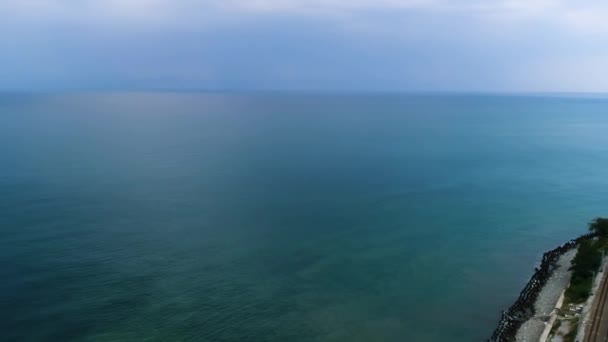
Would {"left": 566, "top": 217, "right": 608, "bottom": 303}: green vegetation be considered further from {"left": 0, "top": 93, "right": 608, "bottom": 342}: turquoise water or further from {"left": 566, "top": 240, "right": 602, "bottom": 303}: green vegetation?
{"left": 0, "top": 93, "right": 608, "bottom": 342}: turquoise water

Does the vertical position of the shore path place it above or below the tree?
below

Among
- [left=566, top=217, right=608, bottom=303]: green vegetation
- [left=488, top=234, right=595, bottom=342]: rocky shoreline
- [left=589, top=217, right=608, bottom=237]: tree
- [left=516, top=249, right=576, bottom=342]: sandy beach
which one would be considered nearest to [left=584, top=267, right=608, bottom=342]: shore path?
[left=566, top=217, right=608, bottom=303]: green vegetation

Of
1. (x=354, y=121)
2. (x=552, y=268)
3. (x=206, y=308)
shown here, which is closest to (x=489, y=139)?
(x=354, y=121)

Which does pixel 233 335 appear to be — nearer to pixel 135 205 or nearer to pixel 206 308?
pixel 206 308

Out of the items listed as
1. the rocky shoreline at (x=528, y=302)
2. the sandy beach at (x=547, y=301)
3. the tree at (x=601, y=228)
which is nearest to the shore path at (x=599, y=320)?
the sandy beach at (x=547, y=301)

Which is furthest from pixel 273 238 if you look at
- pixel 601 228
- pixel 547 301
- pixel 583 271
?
pixel 601 228

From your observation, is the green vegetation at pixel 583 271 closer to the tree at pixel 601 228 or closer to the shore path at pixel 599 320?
the shore path at pixel 599 320

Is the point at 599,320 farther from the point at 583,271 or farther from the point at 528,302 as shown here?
the point at 583,271
